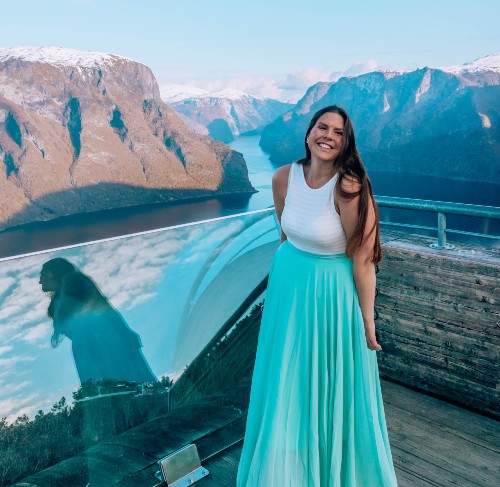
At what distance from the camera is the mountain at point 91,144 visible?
9269 centimetres

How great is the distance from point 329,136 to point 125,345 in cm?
121

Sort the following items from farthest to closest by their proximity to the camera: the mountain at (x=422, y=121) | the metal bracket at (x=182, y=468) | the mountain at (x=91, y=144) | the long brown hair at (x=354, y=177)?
the mountain at (x=422, y=121), the mountain at (x=91, y=144), the metal bracket at (x=182, y=468), the long brown hair at (x=354, y=177)

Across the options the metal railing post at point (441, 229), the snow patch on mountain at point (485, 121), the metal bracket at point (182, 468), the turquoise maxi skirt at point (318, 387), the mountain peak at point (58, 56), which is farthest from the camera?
the mountain peak at point (58, 56)

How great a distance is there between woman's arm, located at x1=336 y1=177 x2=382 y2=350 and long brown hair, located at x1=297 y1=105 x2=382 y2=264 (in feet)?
0.04

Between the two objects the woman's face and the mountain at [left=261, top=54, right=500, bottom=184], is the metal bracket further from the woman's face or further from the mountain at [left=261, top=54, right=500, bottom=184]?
the mountain at [left=261, top=54, right=500, bottom=184]

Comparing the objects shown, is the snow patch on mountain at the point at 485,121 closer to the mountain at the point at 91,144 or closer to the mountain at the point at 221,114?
the mountain at the point at 91,144

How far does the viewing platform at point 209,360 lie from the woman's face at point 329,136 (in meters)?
0.97

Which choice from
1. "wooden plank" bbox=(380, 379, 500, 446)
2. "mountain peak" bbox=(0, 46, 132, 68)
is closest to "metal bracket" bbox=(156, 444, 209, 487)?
"wooden plank" bbox=(380, 379, 500, 446)

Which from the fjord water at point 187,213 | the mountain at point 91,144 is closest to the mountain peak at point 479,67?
the fjord water at point 187,213

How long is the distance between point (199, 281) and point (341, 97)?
144424mm

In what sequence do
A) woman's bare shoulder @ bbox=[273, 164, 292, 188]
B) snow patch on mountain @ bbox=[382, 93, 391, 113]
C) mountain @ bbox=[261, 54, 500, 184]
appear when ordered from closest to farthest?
woman's bare shoulder @ bbox=[273, 164, 292, 188] → mountain @ bbox=[261, 54, 500, 184] → snow patch on mountain @ bbox=[382, 93, 391, 113]

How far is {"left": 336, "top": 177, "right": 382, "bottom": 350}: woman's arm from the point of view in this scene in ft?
4.44

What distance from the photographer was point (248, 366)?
256 centimetres

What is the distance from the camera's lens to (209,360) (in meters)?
2.35
